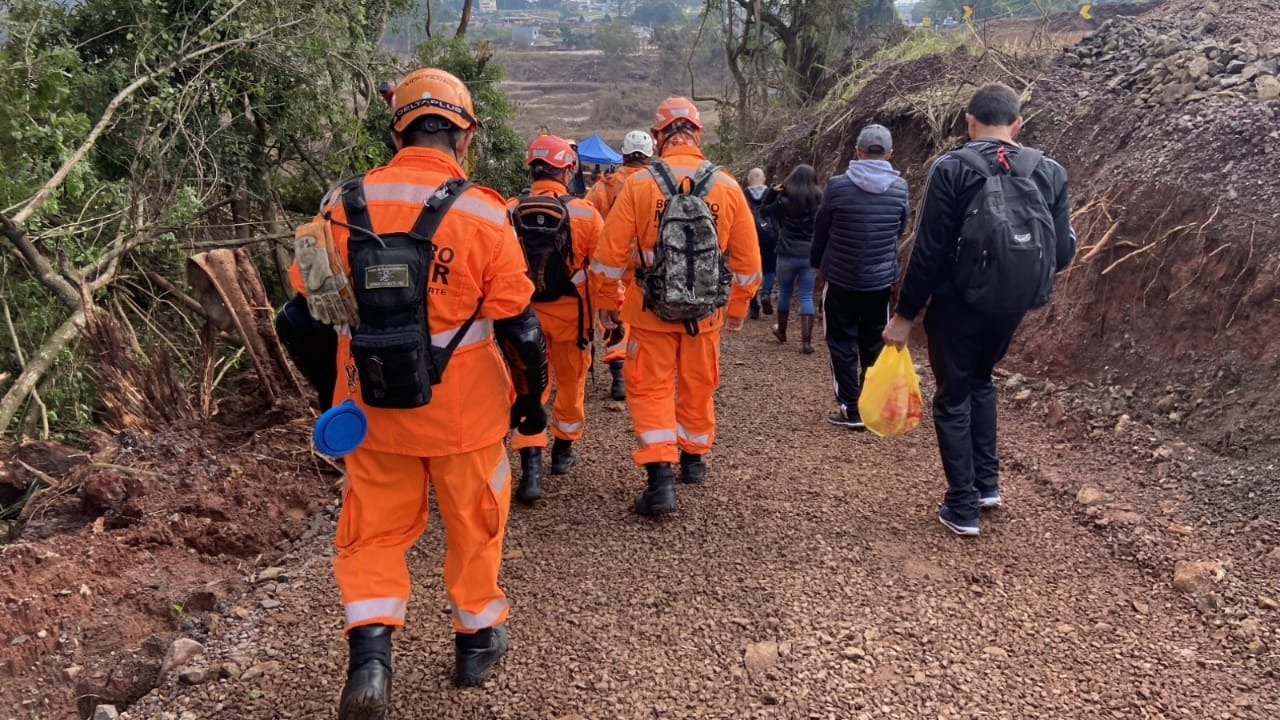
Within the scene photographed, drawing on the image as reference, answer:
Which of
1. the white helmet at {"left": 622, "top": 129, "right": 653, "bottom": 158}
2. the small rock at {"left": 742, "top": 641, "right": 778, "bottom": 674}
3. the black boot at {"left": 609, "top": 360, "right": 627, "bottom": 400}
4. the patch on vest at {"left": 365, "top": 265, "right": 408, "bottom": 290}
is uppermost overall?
the patch on vest at {"left": 365, "top": 265, "right": 408, "bottom": 290}

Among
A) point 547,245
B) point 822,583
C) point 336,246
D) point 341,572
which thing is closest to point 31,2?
point 547,245

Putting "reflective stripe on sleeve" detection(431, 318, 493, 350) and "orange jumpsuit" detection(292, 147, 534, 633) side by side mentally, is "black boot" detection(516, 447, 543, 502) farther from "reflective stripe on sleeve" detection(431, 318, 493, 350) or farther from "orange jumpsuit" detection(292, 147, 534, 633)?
"reflective stripe on sleeve" detection(431, 318, 493, 350)

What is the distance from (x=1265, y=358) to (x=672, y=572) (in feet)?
11.7

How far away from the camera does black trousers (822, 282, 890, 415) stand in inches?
210

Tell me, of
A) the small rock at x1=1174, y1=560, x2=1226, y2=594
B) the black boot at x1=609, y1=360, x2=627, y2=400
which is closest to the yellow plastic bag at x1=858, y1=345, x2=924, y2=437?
the small rock at x1=1174, y1=560, x2=1226, y2=594

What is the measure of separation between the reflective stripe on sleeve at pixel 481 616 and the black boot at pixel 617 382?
3513mm

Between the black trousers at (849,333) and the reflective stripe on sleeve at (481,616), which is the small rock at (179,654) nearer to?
the reflective stripe on sleeve at (481,616)

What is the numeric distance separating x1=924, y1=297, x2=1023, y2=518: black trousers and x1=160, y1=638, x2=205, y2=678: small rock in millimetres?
3285

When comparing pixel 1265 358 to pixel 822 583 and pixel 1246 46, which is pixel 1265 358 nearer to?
pixel 822 583

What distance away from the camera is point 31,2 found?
6.63 metres

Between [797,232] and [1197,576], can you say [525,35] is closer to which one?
[797,232]

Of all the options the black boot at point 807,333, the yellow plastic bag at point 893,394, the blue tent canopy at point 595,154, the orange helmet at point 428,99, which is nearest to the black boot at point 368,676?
the orange helmet at point 428,99

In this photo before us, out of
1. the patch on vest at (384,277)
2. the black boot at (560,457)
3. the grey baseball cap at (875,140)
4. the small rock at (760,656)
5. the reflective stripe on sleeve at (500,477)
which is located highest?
the patch on vest at (384,277)

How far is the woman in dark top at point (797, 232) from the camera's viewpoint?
24.2ft
